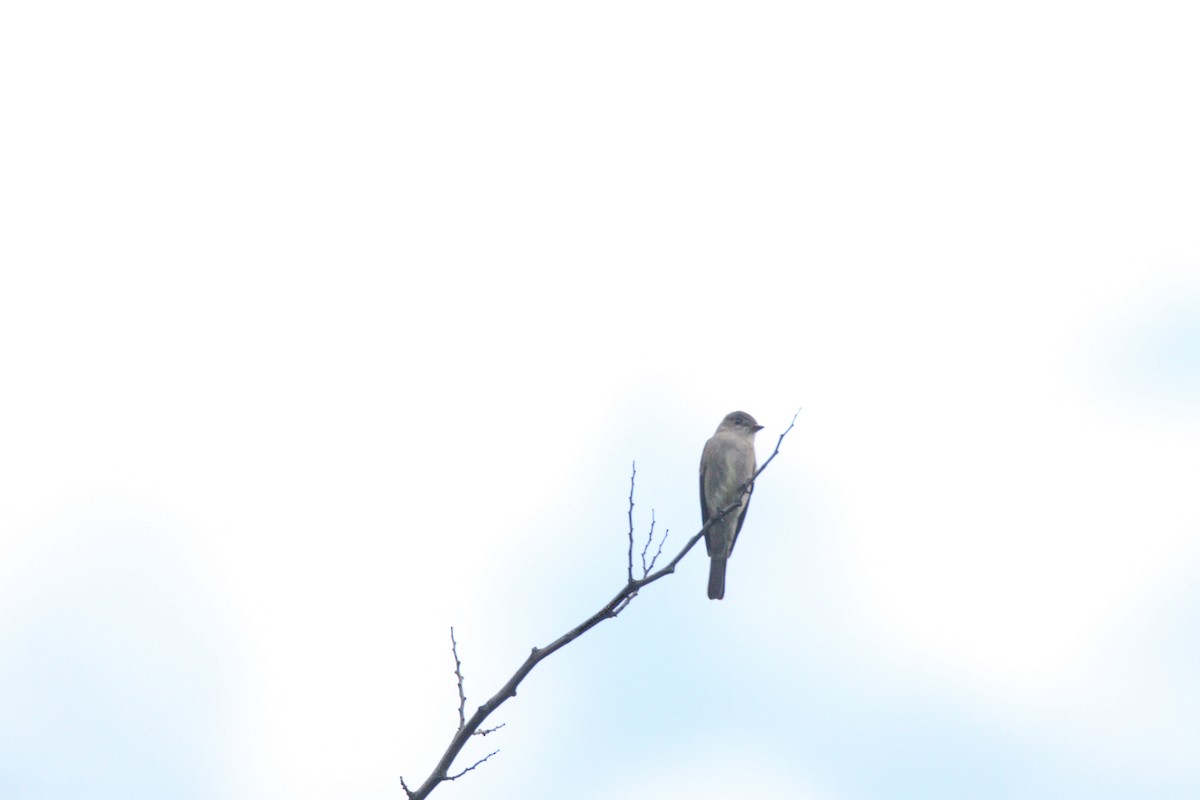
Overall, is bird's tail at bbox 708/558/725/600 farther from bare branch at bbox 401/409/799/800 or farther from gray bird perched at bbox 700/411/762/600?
bare branch at bbox 401/409/799/800

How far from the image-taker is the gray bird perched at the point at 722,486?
13766 millimetres

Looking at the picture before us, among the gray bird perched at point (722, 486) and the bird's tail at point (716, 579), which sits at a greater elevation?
the gray bird perched at point (722, 486)

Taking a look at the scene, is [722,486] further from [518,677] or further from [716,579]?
[518,677]

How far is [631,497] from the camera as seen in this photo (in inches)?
307

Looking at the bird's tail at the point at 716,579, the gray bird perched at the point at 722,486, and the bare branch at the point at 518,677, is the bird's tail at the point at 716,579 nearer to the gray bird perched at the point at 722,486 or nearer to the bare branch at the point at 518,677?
the gray bird perched at the point at 722,486

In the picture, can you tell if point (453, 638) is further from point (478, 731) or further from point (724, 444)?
point (724, 444)

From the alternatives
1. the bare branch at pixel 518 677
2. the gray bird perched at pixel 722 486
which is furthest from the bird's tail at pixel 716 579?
the bare branch at pixel 518 677

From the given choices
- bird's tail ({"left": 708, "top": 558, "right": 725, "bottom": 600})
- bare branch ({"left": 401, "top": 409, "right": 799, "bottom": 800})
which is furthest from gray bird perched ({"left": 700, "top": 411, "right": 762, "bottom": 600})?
bare branch ({"left": 401, "top": 409, "right": 799, "bottom": 800})

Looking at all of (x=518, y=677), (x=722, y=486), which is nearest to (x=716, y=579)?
(x=722, y=486)

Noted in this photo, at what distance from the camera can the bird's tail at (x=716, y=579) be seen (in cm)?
1372

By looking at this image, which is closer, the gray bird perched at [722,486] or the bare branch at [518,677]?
the bare branch at [518,677]

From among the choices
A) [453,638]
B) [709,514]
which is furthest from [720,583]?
[453,638]

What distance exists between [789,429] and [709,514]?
6.20 meters

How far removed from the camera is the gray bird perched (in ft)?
45.2
